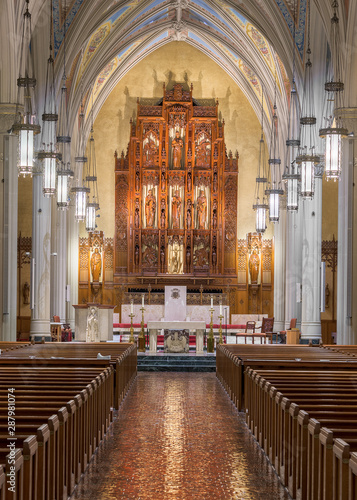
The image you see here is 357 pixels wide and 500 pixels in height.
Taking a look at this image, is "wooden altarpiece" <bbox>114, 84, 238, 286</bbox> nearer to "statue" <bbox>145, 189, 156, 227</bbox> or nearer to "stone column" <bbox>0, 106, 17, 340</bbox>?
"statue" <bbox>145, 189, 156, 227</bbox>

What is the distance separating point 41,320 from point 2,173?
6178 millimetres

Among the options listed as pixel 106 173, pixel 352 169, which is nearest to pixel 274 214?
pixel 352 169

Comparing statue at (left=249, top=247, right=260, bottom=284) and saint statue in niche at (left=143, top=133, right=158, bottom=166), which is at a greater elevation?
saint statue in niche at (left=143, top=133, right=158, bottom=166)

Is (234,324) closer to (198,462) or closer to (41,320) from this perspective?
(41,320)

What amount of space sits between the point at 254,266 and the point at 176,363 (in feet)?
40.4

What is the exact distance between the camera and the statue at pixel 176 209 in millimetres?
30609

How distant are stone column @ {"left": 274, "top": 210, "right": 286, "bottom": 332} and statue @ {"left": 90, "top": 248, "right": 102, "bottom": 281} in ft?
23.3

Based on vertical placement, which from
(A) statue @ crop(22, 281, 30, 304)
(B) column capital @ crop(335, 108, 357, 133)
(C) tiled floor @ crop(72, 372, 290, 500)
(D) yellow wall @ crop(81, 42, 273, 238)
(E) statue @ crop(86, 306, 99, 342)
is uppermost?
Result: (D) yellow wall @ crop(81, 42, 273, 238)

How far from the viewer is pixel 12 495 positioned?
4.33 m

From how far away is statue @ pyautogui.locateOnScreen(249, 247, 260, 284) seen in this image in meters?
30.4

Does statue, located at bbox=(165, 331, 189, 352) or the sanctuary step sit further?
statue, located at bbox=(165, 331, 189, 352)

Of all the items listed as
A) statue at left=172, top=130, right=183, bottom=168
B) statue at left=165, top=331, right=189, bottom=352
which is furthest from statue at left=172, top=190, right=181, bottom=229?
statue at left=165, top=331, right=189, bottom=352

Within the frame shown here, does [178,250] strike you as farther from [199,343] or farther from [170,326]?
[170,326]

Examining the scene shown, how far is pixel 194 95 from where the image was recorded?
31.7m
